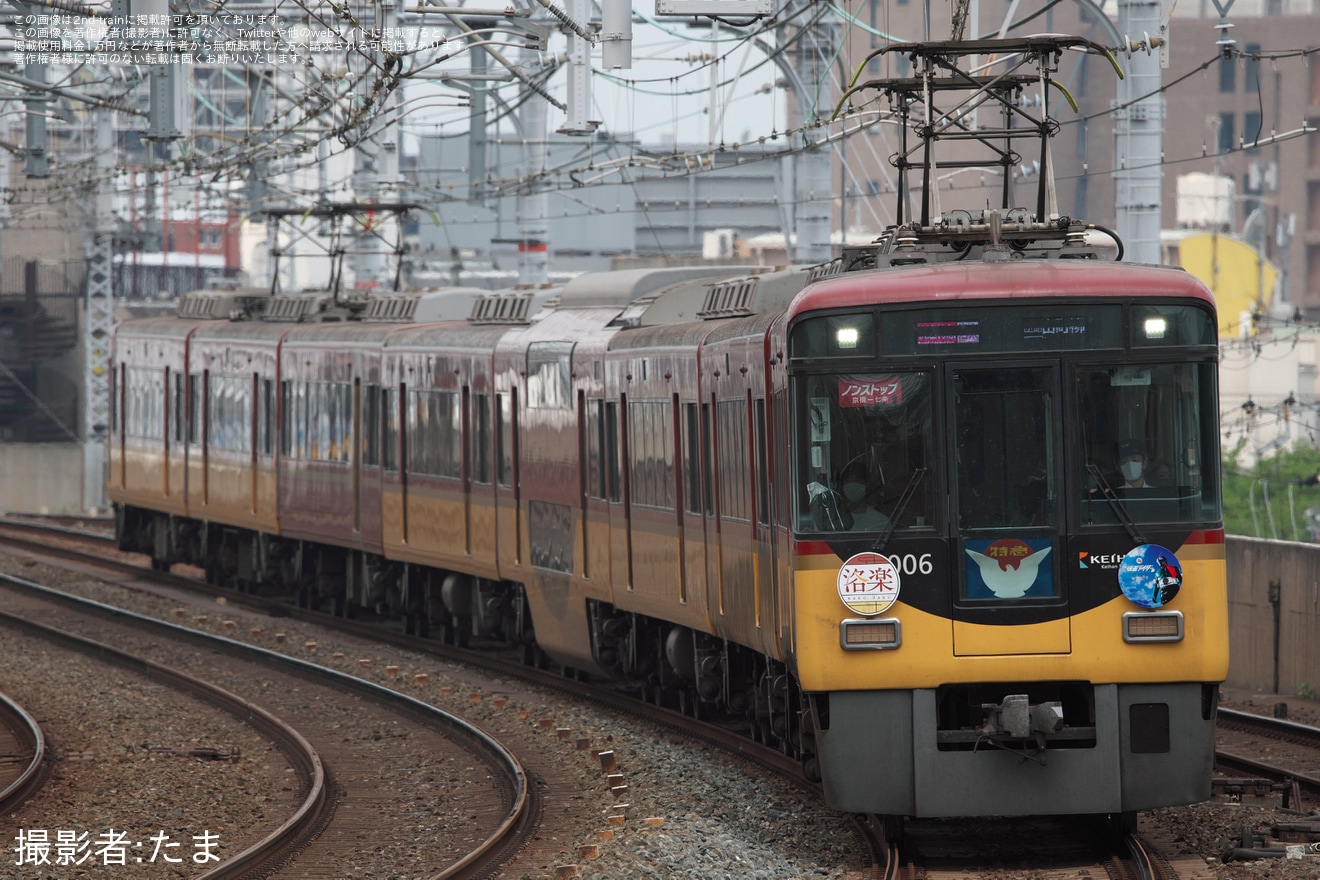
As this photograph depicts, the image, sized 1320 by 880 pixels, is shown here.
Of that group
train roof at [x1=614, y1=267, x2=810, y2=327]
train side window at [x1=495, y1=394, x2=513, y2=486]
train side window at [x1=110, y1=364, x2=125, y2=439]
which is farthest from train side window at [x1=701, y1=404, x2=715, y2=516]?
train side window at [x1=110, y1=364, x2=125, y2=439]

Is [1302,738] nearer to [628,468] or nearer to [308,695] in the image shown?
[628,468]

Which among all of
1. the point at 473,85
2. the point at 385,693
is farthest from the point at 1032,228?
the point at 473,85

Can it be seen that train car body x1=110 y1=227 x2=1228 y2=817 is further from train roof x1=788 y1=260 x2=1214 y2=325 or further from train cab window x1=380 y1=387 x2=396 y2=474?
train cab window x1=380 y1=387 x2=396 y2=474

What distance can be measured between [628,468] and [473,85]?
12607 millimetres

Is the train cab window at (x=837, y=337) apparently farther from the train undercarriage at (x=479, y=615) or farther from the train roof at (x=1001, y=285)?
the train undercarriage at (x=479, y=615)

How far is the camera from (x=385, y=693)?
1631cm

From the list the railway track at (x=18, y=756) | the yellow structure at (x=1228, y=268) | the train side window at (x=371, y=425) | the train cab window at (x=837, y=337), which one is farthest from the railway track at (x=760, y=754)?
the yellow structure at (x=1228, y=268)

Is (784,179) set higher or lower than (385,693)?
higher

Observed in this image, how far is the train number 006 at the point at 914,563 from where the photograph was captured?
9383 mm

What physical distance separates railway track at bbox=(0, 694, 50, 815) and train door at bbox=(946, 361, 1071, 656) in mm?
5295

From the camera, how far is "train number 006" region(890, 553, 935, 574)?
30.8 ft

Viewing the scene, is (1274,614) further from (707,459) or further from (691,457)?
(707,459)

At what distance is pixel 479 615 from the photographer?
1883cm

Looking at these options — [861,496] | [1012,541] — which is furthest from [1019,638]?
[861,496]
